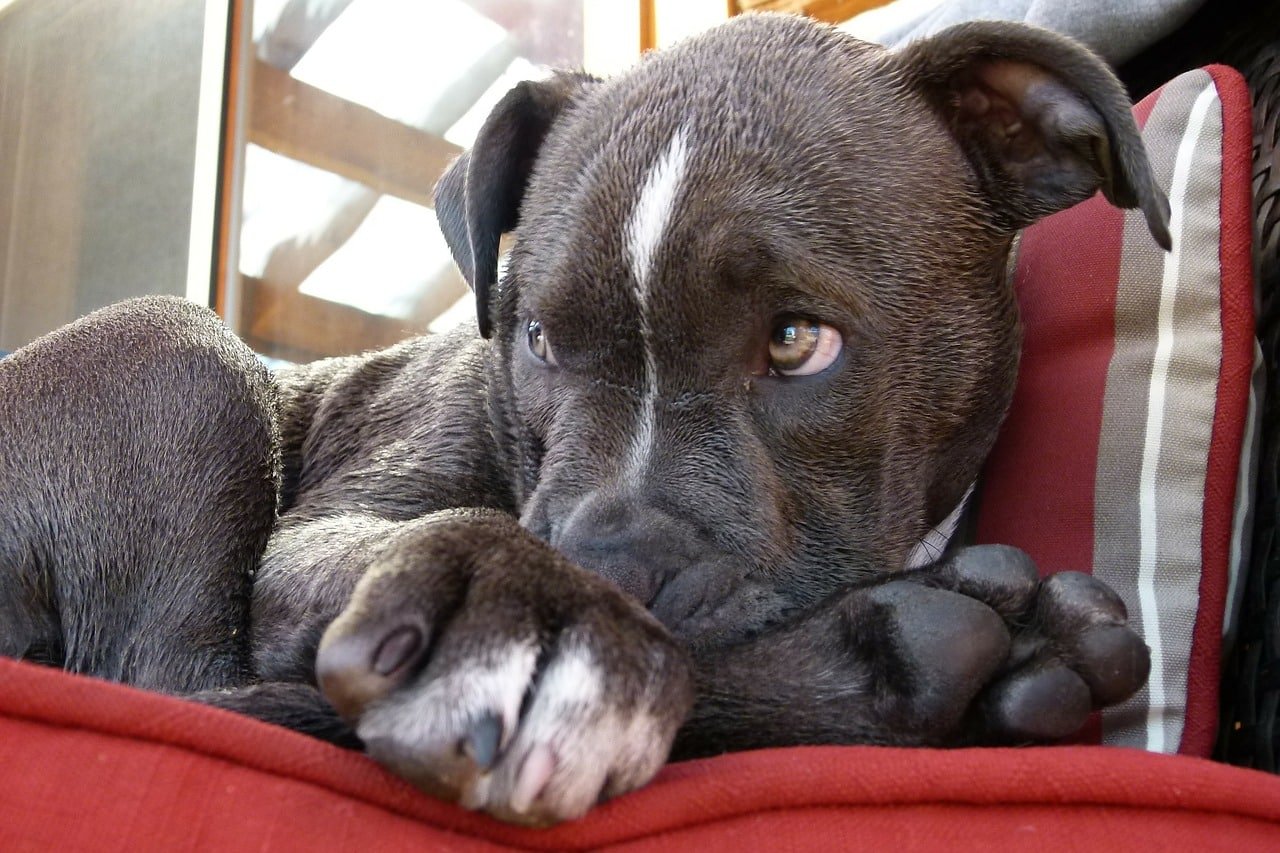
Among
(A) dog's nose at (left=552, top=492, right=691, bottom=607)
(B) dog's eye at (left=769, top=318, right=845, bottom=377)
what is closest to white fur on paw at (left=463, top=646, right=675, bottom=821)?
(A) dog's nose at (left=552, top=492, right=691, bottom=607)

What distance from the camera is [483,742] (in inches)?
Result: 41.7

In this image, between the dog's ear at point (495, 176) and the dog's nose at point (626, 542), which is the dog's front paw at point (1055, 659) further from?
the dog's ear at point (495, 176)

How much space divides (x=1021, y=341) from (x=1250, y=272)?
0.42m

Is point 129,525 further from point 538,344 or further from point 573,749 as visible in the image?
point 573,749

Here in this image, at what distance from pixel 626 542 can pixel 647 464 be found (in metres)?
0.18

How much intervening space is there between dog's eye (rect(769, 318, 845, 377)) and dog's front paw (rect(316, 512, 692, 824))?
683 millimetres

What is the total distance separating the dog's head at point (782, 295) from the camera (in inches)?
69.6

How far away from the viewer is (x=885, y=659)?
1483 millimetres

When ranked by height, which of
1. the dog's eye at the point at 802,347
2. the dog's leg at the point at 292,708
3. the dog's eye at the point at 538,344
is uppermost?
the dog's eye at the point at 802,347

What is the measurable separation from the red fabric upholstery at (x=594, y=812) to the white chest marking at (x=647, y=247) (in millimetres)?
683

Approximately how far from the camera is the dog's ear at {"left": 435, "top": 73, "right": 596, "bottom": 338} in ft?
7.36

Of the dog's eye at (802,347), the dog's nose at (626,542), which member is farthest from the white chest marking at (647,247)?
the dog's eye at (802,347)

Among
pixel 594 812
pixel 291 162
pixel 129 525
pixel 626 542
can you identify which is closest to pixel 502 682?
pixel 594 812

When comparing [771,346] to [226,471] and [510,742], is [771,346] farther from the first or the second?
[226,471]
